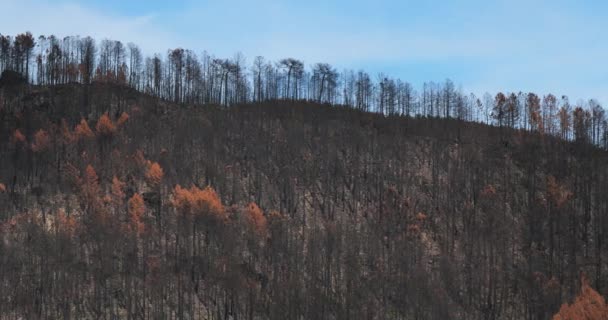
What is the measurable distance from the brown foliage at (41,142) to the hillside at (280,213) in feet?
1.15

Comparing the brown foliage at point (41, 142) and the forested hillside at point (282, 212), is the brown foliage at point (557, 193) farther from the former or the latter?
the brown foliage at point (41, 142)

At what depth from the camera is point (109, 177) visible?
7631 cm

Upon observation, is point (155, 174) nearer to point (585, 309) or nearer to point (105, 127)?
point (105, 127)

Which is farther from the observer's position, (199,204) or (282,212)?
(282,212)

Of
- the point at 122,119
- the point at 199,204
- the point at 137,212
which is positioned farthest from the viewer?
the point at 122,119

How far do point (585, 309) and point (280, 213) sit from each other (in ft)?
111

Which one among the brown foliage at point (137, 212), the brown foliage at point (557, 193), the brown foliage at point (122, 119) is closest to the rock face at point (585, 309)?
the brown foliage at point (557, 193)

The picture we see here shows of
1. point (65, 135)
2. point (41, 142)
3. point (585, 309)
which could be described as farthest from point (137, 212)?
point (585, 309)

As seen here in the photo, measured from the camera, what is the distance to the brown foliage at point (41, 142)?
81938mm

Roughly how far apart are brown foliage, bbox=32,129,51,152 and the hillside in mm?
349

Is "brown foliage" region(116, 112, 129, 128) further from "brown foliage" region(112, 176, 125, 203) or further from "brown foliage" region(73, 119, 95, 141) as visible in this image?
"brown foliage" region(112, 176, 125, 203)

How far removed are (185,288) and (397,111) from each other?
67.9 metres

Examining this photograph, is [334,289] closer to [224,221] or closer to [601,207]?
[224,221]

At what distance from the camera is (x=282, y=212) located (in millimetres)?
74000
